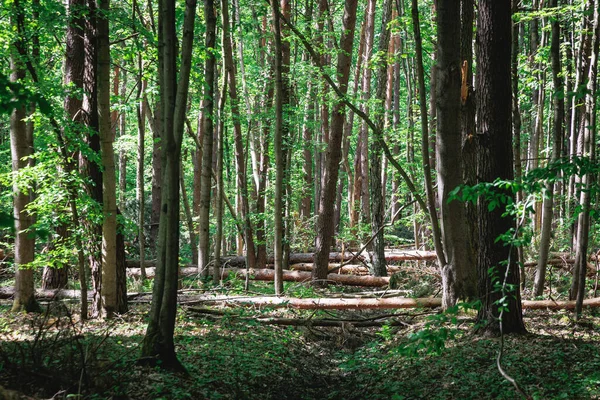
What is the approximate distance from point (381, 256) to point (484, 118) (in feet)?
27.2


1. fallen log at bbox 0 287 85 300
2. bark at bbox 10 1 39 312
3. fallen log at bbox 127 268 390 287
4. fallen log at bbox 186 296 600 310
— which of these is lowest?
fallen log at bbox 127 268 390 287

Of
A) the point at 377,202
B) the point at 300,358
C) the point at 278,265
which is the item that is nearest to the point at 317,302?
the point at 278,265

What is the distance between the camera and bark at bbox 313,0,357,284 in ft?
44.7

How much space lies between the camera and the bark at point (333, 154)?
13625 millimetres

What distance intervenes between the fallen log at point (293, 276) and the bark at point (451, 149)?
5.78 meters

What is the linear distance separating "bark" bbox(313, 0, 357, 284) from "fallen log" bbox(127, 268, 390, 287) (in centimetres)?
59

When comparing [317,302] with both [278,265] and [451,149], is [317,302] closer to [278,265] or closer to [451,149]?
[278,265]

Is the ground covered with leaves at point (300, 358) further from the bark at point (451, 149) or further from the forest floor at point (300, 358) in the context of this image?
the bark at point (451, 149)

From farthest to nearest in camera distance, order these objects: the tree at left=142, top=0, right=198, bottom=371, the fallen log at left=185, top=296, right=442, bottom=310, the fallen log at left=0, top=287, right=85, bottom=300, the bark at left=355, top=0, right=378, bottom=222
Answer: the bark at left=355, top=0, right=378, bottom=222 → the fallen log at left=0, top=287, right=85, bottom=300 → the fallen log at left=185, top=296, right=442, bottom=310 → the tree at left=142, top=0, right=198, bottom=371

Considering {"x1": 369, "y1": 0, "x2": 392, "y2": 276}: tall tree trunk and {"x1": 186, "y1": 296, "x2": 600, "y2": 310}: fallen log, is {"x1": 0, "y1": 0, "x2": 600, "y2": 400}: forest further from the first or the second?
{"x1": 369, "y1": 0, "x2": 392, "y2": 276}: tall tree trunk

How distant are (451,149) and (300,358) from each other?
4047 millimetres

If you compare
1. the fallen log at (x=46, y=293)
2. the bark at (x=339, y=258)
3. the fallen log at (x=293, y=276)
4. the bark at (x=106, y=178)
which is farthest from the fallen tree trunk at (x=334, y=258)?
the bark at (x=106, y=178)

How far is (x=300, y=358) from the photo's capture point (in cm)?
838

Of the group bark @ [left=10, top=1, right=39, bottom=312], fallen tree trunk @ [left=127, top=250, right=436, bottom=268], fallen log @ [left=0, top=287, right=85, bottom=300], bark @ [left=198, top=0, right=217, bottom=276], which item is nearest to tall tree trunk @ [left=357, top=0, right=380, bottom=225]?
fallen tree trunk @ [left=127, top=250, right=436, bottom=268]
